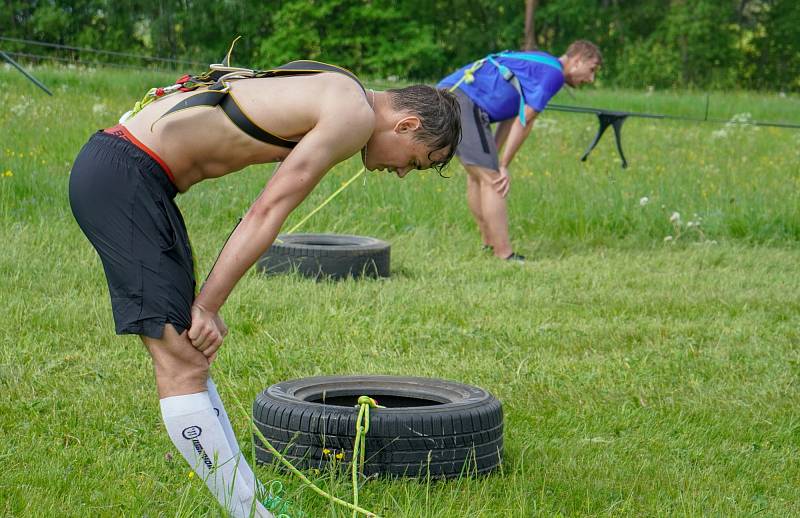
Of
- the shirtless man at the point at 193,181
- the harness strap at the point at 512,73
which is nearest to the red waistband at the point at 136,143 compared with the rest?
the shirtless man at the point at 193,181

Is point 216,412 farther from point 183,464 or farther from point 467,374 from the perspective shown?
point 467,374

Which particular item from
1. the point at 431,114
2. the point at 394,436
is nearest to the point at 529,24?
the point at 394,436

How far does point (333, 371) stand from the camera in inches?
206

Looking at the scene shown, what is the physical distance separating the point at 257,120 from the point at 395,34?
127 ft

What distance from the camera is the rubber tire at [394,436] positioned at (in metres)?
3.71

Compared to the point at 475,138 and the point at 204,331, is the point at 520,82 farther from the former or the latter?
the point at 204,331

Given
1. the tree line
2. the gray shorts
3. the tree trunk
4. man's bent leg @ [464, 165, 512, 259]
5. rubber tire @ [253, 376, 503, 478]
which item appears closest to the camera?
rubber tire @ [253, 376, 503, 478]

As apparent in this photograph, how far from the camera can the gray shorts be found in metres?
8.47

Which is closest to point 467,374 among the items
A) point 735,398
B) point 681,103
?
point 735,398

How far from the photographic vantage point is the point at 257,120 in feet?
10.1

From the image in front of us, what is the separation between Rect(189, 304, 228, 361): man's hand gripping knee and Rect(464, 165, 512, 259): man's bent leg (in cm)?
567

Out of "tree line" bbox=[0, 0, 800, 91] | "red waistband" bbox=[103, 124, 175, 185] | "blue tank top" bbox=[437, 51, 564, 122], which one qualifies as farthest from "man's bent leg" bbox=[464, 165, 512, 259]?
"tree line" bbox=[0, 0, 800, 91]

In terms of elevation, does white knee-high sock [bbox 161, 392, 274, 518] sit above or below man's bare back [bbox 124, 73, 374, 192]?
below

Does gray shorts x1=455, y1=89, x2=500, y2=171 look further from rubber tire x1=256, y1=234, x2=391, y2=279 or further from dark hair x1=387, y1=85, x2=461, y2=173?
dark hair x1=387, y1=85, x2=461, y2=173
